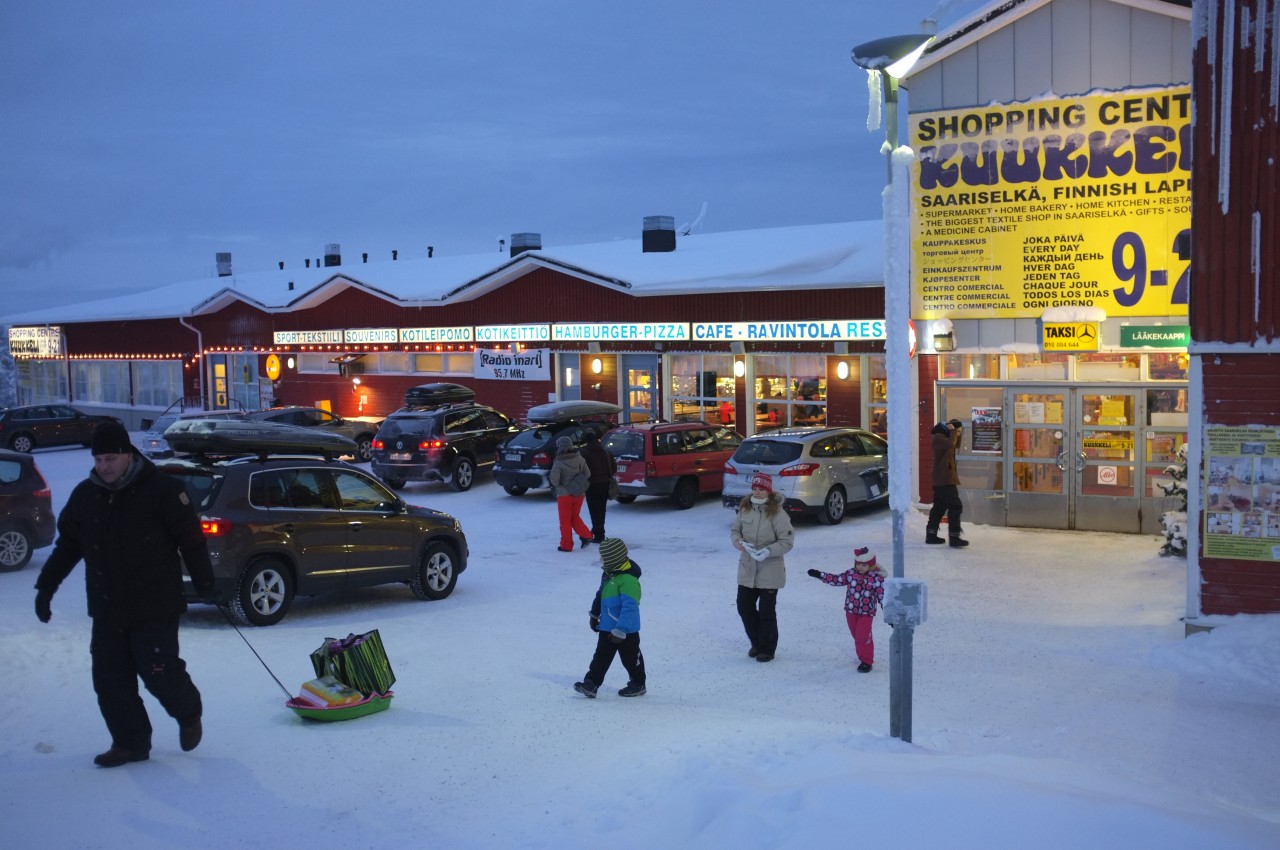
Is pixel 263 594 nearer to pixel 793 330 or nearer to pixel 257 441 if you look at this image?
pixel 257 441

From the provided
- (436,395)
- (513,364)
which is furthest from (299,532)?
(513,364)

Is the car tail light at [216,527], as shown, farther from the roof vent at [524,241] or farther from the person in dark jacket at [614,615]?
the roof vent at [524,241]

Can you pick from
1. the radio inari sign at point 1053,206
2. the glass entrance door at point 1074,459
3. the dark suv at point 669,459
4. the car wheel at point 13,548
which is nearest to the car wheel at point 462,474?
the dark suv at point 669,459

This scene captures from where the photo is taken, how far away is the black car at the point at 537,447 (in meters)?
22.7

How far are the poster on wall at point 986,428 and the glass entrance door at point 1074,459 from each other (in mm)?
226

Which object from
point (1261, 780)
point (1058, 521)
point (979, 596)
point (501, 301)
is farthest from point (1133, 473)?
point (501, 301)

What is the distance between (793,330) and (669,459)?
5006 mm

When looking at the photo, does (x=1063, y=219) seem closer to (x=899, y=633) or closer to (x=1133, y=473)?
(x=1133, y=473)

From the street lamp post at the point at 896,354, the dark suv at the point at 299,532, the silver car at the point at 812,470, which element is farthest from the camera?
the silver car at the point at 812,470

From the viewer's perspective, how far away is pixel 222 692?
9.14 meters

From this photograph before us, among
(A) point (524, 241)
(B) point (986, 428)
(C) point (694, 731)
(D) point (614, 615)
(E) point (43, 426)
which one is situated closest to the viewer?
(C) point (694, 731)

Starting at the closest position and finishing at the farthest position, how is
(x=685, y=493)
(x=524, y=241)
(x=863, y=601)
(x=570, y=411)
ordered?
(x=863, y=601), (x=685, y=493), (x=570, y=411), (x=524, y=241)

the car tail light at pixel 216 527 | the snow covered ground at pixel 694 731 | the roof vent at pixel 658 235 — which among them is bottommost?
the snow covered ground at pixel 694 731

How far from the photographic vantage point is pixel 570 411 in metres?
Result: 25.2
